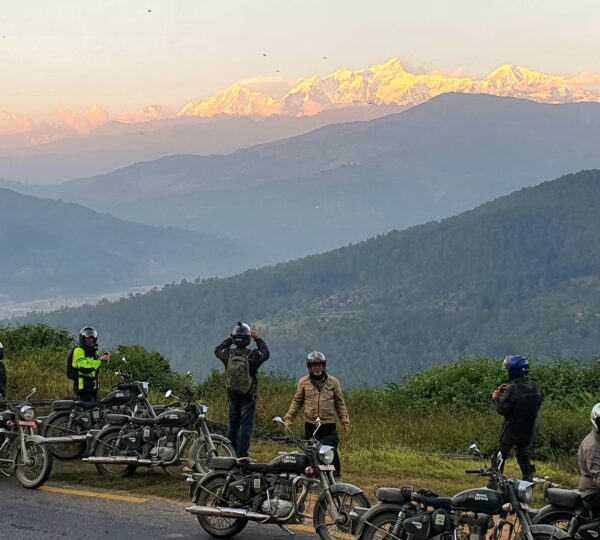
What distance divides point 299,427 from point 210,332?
6361 inches

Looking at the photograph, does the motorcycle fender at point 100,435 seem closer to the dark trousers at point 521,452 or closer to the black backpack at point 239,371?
the black backpack at point 239,371

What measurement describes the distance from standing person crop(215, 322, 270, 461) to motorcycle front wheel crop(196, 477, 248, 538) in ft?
5.73

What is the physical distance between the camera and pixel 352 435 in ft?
45.9

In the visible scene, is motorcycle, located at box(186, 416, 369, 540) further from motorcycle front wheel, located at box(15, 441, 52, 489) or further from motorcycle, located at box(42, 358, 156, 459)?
motorcycle, located at box(42, 358, 156, 459)

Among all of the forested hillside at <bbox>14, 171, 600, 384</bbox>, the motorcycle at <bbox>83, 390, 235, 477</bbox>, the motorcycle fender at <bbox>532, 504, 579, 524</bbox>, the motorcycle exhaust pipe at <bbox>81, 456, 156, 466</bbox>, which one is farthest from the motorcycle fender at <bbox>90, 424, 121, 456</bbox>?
the forested hillside at <bbox>14, 171, 600, 384</bbox>

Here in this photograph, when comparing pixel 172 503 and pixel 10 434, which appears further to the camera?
pixel 10 434

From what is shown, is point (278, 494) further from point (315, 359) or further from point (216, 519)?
point (315, 359)

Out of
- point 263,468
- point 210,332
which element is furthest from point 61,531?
point 210,332

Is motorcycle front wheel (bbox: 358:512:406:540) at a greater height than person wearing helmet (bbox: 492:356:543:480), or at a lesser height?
lesser

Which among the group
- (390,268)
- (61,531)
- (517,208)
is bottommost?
(61,531)

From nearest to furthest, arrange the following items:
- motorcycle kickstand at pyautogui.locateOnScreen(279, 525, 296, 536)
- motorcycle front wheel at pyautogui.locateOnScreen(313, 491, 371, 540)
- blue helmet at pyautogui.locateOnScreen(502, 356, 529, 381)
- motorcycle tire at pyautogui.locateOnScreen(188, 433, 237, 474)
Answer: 1. motorcycle front wheel at pyautogui.locateOnScreen(313, 491, 371, 540)
2. motorcycle kickstand at pyautogui.locateOnScreen(279, 525, 296, 536)
3. blue helmet at pyautogui.locateOnScreen(502, 356, 529, 381)
4. motorcycle tire at pyautogui.locateOnScreen(188, 433, 237, 474)

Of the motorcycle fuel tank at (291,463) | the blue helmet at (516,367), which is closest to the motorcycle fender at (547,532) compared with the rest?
the motorcycle fuel tank at (291,463)

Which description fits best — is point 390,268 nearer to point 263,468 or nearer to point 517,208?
point 517,208

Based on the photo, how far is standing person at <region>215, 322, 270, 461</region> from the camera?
9.89m
